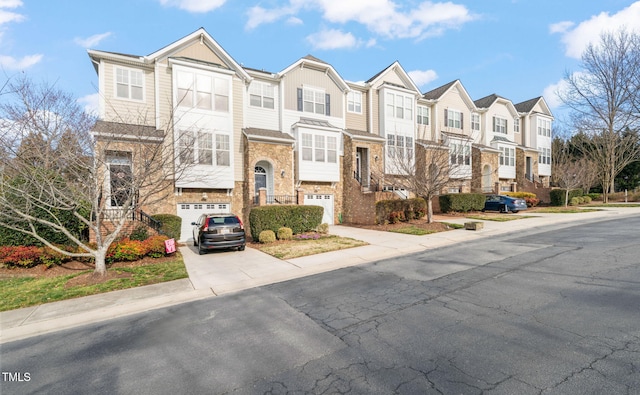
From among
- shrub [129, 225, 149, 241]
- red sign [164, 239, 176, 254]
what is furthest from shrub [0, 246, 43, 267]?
red sign [164, 239, 176, 254]

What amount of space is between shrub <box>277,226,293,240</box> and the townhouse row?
3281mm

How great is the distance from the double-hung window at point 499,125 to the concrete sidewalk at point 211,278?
22781 mm

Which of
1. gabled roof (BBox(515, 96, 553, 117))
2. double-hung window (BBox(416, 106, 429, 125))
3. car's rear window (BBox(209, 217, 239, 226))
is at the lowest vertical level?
car's rear window (BBox(209, 217, 239, 226))

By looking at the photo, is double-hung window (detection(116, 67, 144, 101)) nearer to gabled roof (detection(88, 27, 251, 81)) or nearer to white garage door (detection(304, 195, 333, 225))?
gabled roof (detection(88, 27, 251, 81))

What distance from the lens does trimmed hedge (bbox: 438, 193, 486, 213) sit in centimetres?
2328

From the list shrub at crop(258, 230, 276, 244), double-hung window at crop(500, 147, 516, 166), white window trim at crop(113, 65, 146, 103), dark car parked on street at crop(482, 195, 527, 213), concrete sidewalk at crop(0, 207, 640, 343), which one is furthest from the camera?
double-hung window at crop(500, 147, 516, 166)

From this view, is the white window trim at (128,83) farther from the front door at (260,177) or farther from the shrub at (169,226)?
the front door at (260,177)

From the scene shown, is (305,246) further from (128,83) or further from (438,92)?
(438,92)

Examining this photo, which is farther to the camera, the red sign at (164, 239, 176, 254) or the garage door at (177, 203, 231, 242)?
the garage door at (177, 203, 231, 242)

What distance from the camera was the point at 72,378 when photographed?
3.75m

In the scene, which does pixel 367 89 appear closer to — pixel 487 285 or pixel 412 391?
pixel 487 285

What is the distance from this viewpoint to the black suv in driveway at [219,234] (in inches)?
461

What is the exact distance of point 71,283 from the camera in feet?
27.2

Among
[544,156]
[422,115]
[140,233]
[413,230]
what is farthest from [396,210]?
[544,156]
